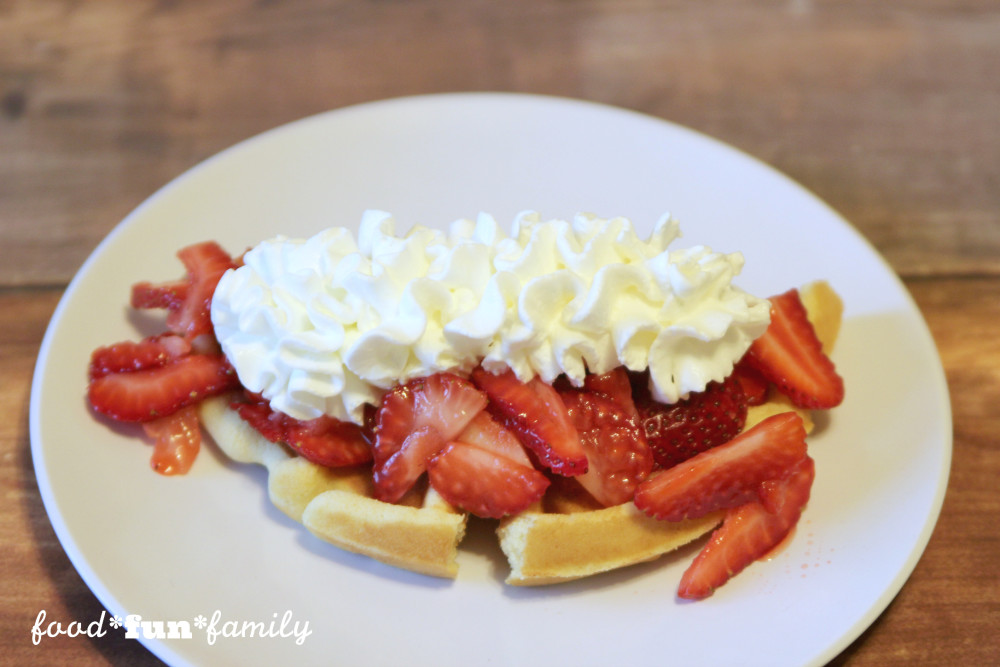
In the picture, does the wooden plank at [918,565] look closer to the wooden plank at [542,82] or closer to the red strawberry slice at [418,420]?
the wooden plank at [542,82]

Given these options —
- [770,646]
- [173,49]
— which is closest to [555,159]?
[770,646]

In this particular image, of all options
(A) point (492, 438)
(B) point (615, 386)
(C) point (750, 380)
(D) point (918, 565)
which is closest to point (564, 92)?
(C) point (750, 380)

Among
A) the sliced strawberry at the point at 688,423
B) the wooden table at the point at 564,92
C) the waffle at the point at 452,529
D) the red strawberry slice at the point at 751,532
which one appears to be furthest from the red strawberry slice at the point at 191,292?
the red strawberry slice at the point at 751,532

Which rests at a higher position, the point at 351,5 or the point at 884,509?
the point at 351,5

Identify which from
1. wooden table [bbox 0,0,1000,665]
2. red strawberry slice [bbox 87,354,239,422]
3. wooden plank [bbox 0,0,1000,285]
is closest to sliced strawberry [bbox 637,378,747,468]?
wooden table [bbox 0,0,1000,665]

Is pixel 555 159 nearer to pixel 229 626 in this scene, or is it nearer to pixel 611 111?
pixel 611 111

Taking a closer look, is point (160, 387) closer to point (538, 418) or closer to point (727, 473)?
point (538, 418)

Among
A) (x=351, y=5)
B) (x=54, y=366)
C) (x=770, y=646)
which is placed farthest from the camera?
(x=351, y=5)
